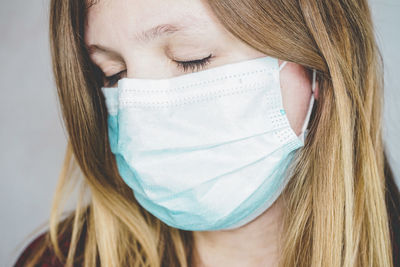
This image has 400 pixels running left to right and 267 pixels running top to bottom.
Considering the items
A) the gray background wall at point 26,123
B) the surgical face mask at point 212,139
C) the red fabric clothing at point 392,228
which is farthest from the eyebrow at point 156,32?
the gray background wall at point 26,123

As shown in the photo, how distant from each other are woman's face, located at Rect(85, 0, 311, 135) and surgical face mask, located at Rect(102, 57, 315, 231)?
32 mm

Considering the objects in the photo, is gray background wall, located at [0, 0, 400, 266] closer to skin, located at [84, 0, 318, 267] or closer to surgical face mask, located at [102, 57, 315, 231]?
skin, located at [84, 0, 318, 267]

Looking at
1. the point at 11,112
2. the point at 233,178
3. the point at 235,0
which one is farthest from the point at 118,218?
the point at 11,112

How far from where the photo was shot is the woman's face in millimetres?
1042

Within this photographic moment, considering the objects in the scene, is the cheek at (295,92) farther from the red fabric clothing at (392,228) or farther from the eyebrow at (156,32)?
the red fabric clothing at (392,228)

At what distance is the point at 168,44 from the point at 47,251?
1.02m

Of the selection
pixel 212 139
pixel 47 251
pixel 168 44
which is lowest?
pixel 47 251

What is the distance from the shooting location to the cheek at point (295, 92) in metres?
1.11

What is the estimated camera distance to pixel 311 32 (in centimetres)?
107

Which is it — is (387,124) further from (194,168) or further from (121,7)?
(121,7)

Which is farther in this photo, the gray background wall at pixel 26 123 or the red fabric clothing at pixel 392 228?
the gray background wall at pixel 26 123

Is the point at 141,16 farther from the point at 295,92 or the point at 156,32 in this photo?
the point at 295,92

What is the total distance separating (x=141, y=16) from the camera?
1.08 meters

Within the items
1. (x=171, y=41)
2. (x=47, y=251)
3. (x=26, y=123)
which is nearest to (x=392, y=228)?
(x=171, y=41)
